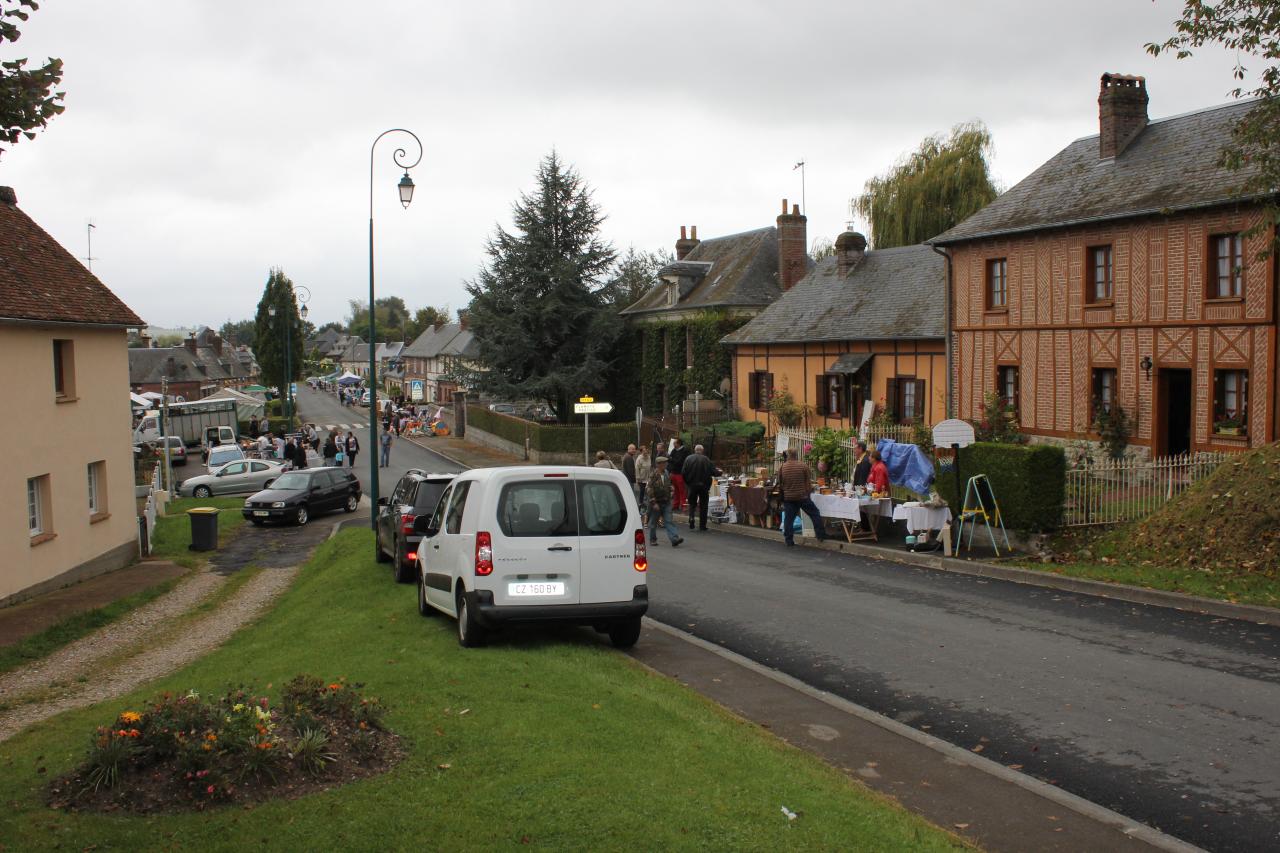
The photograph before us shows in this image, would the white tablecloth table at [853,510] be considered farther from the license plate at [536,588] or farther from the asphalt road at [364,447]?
the license plate at [536,588]

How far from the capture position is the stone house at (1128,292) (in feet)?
70.5

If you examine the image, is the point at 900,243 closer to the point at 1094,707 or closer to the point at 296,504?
the point at 296,504

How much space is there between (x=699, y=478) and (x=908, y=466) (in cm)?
474

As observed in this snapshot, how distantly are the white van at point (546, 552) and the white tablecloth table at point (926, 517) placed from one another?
806 cm

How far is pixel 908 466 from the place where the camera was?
18.3 meters

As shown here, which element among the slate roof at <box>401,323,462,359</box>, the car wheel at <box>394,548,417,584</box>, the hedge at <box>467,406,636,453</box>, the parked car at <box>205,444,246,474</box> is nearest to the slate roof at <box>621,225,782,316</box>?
the hedge at <box>467,406,636,453</box>

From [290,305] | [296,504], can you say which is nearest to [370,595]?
[296,504]

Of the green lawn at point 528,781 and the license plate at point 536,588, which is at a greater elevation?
the license plate at point 536,588

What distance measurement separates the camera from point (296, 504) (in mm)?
28078

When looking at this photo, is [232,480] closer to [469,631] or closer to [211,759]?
[469,631]

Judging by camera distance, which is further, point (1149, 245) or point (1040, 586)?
point (1149, 245)

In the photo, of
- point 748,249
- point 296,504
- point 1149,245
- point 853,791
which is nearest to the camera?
point 853,791

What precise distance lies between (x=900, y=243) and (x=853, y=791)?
41.1m

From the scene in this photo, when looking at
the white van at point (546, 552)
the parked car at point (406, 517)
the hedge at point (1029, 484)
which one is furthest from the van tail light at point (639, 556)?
the hedge at point (1029, 484)
